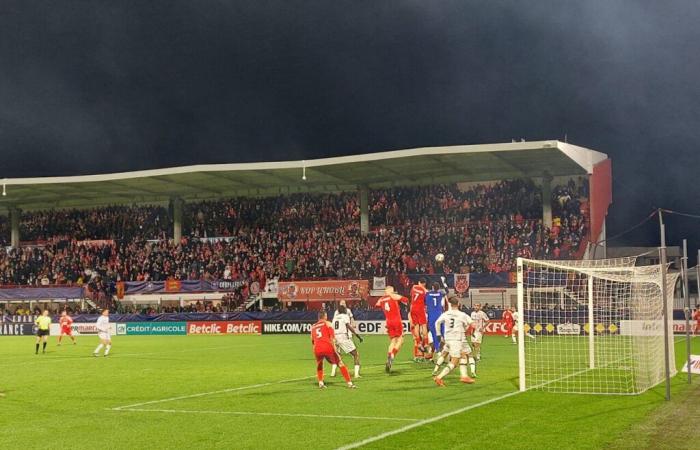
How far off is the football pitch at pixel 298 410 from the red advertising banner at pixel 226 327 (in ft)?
87.6

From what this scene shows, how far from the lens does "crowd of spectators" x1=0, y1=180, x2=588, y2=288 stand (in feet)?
175

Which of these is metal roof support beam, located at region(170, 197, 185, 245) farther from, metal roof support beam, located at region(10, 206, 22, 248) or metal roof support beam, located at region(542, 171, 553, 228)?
metal roof support beam, located at region(542, 171, 553, 228)

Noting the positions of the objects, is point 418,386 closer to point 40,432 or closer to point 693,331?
point 40,432

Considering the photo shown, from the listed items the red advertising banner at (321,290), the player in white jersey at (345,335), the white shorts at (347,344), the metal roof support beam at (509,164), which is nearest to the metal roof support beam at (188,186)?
the red advertising banner at (321,290)

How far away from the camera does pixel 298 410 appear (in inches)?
585

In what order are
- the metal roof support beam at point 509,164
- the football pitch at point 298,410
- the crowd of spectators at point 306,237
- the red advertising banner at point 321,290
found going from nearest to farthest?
the football pitch at point 298,410
the metal roof support beam at point 509,164
the red advertising banner at point 321,290
the crowd of spectators at point 306,237

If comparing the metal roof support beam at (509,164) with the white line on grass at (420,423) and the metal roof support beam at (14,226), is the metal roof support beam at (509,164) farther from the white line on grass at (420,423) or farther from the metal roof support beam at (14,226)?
the metal roof support beam at (14,226)

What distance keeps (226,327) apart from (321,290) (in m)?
6.45

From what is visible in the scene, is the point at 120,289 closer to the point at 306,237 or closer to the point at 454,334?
the point at 306,237

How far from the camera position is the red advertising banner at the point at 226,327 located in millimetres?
51812

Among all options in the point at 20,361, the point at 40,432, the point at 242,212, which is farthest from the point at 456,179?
the point at 40,432

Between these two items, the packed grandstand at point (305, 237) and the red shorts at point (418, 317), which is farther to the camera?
the packed grandstand at point (305, 237)

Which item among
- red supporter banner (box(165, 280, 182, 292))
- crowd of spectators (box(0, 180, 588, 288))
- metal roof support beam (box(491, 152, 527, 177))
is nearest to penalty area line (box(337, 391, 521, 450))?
crowd of spectators (box(0, 180, 588, 288))

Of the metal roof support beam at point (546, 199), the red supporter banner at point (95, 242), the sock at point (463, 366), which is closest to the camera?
the sock at point (463, 366)
